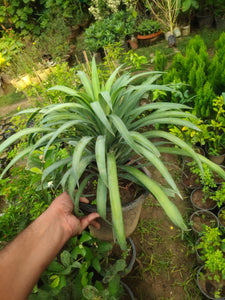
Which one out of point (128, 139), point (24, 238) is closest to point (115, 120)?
point (128, 139)

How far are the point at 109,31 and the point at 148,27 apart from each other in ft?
2.79

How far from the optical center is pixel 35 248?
1003 millimetres

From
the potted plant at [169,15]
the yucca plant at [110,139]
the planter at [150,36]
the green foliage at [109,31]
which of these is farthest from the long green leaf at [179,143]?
the planter at [150,36]

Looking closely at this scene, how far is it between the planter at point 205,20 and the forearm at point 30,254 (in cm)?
505

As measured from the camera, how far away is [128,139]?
0.88 m

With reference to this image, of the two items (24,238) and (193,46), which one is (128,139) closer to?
(24,238)

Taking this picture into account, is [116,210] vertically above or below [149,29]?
above

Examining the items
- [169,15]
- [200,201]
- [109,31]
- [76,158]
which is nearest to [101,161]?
[76,158]

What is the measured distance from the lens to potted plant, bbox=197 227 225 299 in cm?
133

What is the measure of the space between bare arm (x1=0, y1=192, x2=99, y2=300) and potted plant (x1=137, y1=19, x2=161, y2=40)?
183 inches

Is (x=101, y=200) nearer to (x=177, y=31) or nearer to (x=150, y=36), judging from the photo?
(x=150, y=36)

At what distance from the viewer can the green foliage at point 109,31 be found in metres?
4.68

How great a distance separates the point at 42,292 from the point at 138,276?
0.83 meters

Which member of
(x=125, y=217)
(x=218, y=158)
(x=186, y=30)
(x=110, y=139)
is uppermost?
(x=110, y=139)
